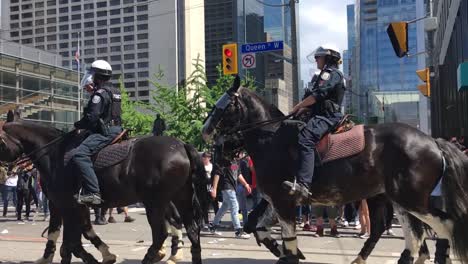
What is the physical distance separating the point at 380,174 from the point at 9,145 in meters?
5.20

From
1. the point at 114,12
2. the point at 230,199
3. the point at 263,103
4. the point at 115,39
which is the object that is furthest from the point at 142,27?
the point at 263,103

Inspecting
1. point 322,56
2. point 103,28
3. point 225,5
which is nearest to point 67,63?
point 103,28

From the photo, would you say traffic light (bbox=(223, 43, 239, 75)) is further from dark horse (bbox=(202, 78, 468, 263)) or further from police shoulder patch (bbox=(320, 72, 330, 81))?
police shoulder patch (bbox=(320, 72, 330, 81))

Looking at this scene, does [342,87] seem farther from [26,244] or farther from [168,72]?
[168,72]

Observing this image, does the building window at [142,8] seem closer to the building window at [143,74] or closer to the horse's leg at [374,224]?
the building window at [143,74]

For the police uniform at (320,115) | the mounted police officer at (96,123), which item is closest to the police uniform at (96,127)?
the mounted police officer at (96,123)

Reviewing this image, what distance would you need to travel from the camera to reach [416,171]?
6.66 meters

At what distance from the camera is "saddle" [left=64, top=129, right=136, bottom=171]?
7.45 m

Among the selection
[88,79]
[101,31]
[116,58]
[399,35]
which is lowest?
[88,79]

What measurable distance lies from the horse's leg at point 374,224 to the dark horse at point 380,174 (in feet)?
3.33

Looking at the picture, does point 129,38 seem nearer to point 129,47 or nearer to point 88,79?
point 129,47

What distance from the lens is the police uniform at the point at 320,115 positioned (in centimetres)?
664

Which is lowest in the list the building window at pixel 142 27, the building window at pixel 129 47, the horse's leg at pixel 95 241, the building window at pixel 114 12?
the horse's leg at pixel 95 241

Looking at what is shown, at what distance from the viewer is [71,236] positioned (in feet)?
24.8
